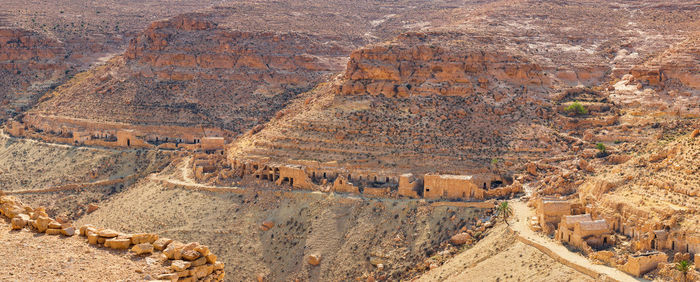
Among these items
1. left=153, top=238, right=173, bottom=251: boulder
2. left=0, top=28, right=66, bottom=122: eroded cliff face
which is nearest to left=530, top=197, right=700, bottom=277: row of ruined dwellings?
left=153, top=238, right=173, bottom=251: boulder

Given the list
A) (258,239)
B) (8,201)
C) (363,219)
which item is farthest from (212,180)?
(8,201)

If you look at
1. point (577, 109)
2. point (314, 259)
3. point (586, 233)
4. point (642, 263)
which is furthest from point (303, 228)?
point (577, 109)

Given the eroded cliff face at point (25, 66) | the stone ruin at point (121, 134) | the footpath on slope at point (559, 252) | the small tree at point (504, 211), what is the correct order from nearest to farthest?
the footpath on slope at point (559, 252)
the small tree at point (504, 211)
the stone ruin at point (121, 134)
the eroded cliff face at point (25, 66)

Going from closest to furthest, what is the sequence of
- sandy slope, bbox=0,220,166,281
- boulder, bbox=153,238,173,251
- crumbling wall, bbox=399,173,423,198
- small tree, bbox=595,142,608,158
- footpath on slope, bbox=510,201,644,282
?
1. sandy slope, bbox=0,220,166,281
2. boulder, bbox=153,238,173,251
3. footpath on slope, bbox=510,201,644,282
4. crumbling wall, bbox=399,173,423,198
5. small tree, bbox=595,142,608,158

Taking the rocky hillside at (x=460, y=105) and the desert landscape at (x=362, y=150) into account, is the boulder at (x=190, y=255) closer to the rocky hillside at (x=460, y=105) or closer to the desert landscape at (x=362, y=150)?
the desert landscape at (x=362, y=150)

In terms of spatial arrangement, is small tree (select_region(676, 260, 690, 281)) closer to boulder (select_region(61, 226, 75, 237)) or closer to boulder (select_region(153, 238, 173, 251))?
boulder (select_region(153, 238, 173, 251))

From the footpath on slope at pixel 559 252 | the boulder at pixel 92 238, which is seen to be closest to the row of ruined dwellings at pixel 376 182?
the footpath on slope at pixel 559 252

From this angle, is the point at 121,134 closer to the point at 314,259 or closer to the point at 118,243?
the point at 314,259
